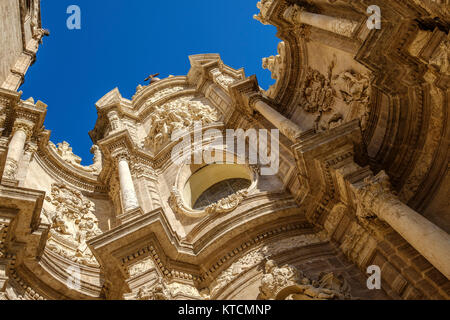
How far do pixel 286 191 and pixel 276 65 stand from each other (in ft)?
25.9

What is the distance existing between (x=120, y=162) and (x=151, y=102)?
21.7 feet

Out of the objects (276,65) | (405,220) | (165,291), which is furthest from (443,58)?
(276,65)

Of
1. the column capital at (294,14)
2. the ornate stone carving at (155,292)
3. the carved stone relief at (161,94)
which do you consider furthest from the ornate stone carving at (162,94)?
the ornate stone carving at (155,292)

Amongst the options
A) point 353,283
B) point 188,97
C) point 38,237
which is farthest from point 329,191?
point 188,97

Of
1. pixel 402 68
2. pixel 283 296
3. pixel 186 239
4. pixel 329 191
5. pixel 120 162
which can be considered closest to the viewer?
pixel 283 296

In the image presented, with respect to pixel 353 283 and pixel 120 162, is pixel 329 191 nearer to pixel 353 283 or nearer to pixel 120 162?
pixel 353 283

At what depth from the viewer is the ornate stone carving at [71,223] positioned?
1207 centimetres

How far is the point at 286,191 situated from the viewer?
1256 cm

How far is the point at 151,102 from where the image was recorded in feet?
68.1

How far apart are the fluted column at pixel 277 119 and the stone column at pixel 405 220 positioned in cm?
334

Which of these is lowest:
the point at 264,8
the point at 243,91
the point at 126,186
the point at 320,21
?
the point at 126,186

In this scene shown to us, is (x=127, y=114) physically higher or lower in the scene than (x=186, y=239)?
higher

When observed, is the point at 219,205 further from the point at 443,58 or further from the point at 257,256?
the point at 443,58
